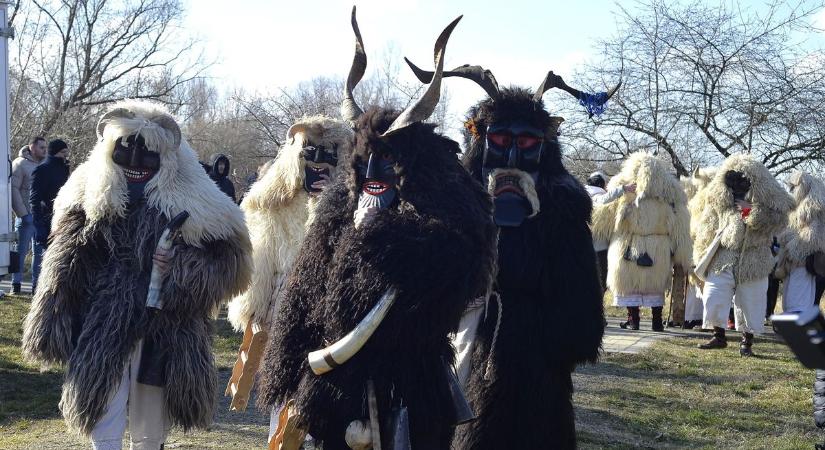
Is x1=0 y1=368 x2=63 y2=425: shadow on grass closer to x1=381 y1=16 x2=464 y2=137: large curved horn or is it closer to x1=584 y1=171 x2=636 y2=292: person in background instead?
x1=381 y1=16 x2=464 y2=137: large curved horn

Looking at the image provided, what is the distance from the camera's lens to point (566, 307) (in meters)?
5.41

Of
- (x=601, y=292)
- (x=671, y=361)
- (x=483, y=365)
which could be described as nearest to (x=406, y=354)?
(x=483, y=365)

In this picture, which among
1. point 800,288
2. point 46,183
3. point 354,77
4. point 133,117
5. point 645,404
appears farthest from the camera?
point 46,183

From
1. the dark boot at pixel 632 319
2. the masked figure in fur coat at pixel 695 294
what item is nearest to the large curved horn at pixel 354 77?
the masked figure in fur coat at pixel 695 294

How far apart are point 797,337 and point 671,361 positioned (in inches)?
362

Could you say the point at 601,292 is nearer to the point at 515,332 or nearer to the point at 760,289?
the point at 515,332

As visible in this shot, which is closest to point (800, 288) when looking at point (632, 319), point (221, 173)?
point (632, 319)

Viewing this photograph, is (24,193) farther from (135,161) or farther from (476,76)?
(476,76)

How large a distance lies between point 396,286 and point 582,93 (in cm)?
261

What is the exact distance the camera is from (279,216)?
673 centimetres

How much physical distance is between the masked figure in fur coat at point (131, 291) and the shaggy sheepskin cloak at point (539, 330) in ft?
4.96

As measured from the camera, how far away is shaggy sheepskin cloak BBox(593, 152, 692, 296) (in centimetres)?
1324

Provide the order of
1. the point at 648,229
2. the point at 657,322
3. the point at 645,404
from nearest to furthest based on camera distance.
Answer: the point at 645,404
the point at 648,229
the point at 657,322

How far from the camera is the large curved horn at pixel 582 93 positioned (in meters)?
6.02
